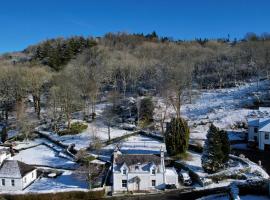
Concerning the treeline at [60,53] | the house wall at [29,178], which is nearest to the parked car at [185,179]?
the house wall at [29,178]

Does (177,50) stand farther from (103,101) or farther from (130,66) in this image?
(103,101)

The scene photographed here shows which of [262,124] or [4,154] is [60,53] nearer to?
[4,154]

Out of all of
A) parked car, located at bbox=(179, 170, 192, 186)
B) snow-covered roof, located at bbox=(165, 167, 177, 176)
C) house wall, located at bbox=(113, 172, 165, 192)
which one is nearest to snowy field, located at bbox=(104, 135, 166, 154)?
snow-covered roof, located at bbox=(165, 167, 177, 176)

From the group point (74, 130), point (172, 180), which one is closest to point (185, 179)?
point (172, 180)

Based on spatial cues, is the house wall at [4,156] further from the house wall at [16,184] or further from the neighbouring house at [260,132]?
the neighbouring house at [260,132]

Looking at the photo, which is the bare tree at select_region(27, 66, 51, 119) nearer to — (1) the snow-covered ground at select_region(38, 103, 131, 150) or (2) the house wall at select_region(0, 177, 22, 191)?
(1) the snow-covered ground at select_region(38, 103, 131, 150)

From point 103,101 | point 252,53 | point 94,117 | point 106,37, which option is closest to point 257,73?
point 252,53
